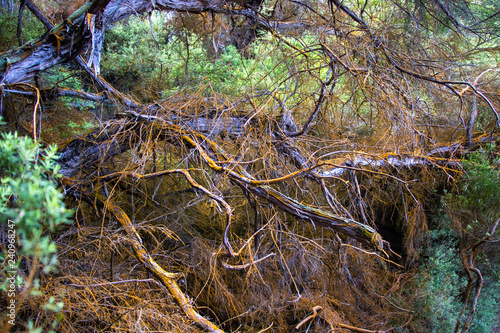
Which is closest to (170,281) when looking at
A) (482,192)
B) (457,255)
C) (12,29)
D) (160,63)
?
(482,192)

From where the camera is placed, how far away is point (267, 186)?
2900 mm

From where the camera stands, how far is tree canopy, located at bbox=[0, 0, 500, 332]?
2830mm

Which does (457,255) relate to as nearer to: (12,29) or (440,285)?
(440,285)

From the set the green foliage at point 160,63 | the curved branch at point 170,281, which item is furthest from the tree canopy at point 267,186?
the green foliage at point 160,63

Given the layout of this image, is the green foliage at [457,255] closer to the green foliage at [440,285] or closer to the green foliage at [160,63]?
the green foliage at [440,285]

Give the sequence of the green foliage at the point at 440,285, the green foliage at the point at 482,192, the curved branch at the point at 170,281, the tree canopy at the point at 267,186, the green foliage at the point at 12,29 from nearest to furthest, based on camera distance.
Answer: the curved branch at the point at 170,281, the tree canopy at the point at 267,186, the green foliage at the point at 482,192, the green foliage at the point at 440,285, the green foliage at the point at 12,29

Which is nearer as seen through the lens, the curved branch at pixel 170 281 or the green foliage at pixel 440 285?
the curved branch at pixel 170 281

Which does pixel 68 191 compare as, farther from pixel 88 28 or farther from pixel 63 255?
pixel 88 28

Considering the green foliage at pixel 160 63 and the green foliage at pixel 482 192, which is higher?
the green foliage at pixel 160 63

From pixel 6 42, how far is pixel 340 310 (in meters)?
5.60

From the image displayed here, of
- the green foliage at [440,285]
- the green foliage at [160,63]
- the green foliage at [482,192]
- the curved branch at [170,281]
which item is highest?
the green foliage at [160,63]

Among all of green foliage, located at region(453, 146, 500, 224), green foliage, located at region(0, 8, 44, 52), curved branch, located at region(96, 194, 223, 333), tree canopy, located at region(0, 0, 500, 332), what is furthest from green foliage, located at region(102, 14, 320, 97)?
curved branch, located at region(96, 194, 223, 333)

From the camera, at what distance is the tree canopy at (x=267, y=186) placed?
2.83 m

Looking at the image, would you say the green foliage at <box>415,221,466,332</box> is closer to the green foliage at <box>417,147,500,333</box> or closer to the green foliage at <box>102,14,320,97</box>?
the green foliage at <box>417,147,500,333</box>
